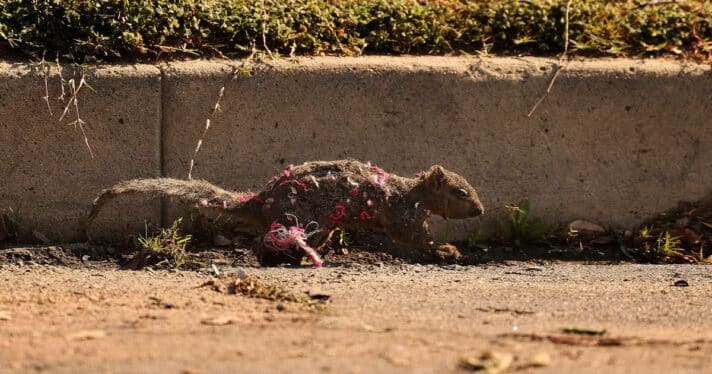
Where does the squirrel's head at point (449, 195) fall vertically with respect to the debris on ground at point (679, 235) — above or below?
above

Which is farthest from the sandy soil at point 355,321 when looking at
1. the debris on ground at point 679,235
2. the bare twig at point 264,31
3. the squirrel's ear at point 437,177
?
the bare twig at point 264,31

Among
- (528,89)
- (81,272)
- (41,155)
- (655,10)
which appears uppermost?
(655,10)

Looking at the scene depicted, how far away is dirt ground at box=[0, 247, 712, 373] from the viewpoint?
12.1ft

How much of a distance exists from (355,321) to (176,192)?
200 centimetres

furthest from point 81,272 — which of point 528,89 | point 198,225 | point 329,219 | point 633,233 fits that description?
point 633,233

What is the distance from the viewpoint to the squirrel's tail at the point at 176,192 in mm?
6023

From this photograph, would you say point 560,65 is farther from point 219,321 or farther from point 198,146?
point 219,321

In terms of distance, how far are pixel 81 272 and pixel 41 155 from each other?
3.19 feet

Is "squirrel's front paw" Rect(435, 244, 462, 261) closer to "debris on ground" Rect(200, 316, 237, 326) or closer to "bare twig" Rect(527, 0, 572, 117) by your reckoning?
"bare twig" Rect(527, 0, 572, 117)

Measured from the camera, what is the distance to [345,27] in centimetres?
716

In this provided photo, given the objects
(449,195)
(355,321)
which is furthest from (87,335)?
(449,195)

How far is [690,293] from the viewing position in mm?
5438

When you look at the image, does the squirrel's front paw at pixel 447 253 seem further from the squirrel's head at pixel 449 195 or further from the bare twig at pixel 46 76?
the bare twig at pixel 46 76

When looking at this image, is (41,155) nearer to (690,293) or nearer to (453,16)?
(453,16)
